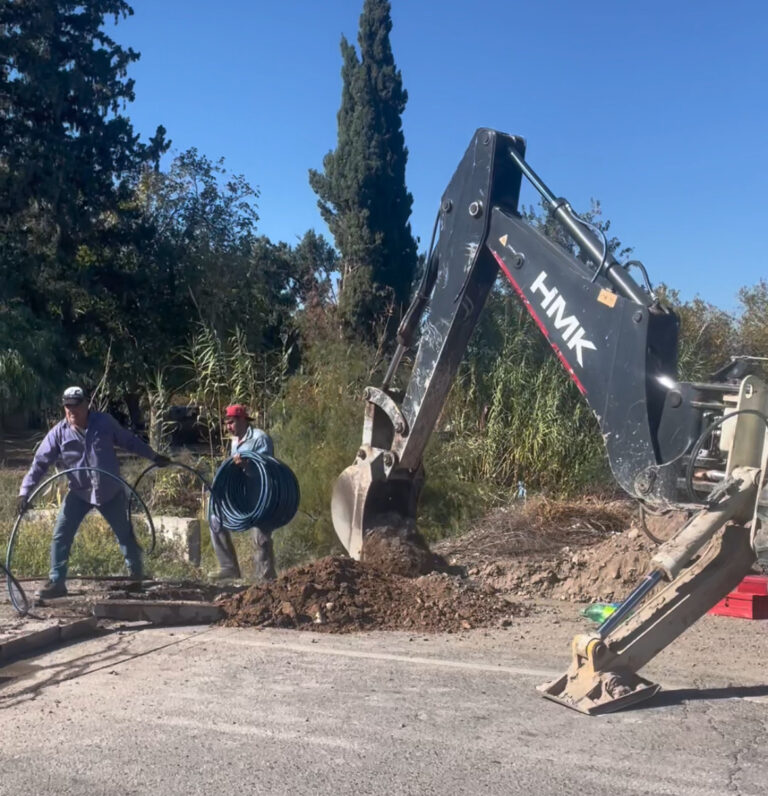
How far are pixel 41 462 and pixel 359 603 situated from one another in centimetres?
297

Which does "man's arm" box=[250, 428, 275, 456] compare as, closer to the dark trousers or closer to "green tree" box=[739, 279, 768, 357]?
the dark trousers

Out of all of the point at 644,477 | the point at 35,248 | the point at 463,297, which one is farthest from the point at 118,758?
the point at 35,248

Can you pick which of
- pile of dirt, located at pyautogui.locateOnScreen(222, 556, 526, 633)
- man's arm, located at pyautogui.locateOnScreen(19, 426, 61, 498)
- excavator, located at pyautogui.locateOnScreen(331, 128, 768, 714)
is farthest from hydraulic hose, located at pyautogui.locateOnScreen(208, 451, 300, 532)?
excavator, located at pyautogui.locateOnScreen(331, 128, 768, 714)

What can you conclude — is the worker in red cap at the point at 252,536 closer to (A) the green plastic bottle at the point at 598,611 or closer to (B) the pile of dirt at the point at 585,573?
(B) the pile of dirt at the point at 585,573

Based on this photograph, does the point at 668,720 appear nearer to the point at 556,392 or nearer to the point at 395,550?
the point at 395,550

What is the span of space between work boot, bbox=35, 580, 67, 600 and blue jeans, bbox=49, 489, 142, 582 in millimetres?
34

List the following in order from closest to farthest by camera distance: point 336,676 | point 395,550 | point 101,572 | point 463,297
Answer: point 336,676
point 463,297
point 395,550
point 101,572

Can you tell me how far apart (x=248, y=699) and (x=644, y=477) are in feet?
8.86

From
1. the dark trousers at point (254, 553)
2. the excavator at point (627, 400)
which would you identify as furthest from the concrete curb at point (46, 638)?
the excavator at point (627, 400)

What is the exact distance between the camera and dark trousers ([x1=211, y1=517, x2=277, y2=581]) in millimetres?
9172

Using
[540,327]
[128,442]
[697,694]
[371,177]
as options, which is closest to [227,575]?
[128,442]

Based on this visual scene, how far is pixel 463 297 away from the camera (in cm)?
796

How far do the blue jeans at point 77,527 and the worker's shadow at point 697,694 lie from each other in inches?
186

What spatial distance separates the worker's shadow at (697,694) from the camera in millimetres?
5645
